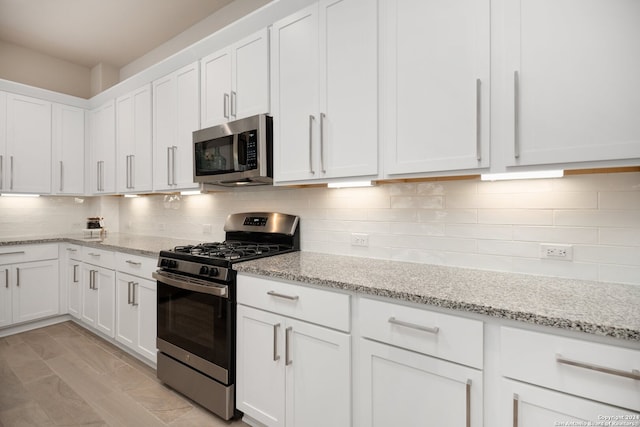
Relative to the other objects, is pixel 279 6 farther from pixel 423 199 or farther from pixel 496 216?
pixel 496 216

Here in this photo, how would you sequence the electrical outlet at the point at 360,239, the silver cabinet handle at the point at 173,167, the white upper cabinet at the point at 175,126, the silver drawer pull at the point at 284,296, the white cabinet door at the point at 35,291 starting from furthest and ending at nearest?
the white cabinet door at the point at 35,291 < the silver cabinet handle at the point at 173,167 < the white upper cabinet at the point at 175,126 < the electrical outlet at the point at 360,239 < the silver drawer pull at the point at 284,296

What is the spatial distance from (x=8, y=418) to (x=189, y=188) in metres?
1.81

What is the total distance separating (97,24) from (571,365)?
4.39 metres

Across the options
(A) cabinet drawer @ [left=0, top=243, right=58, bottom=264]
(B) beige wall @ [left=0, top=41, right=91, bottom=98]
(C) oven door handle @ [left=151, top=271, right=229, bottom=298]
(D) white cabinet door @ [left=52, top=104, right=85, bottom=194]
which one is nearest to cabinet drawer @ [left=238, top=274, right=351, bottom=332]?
(C) oven door handle @ [left=151, top=271, right=229, bottom=298]

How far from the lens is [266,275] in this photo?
1.73 metres

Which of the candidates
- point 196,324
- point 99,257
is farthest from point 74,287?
point 196,324

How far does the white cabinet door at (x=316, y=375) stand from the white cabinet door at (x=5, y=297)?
10.8ft

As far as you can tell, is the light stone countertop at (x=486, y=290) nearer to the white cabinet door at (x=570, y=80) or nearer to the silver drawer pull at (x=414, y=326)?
the silver drawer pull at (x=414, y=326)

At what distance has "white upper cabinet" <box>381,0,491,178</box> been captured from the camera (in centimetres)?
139

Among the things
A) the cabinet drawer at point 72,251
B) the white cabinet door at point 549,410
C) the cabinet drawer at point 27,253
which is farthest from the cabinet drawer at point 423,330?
the cabinet drawer at point 27,253

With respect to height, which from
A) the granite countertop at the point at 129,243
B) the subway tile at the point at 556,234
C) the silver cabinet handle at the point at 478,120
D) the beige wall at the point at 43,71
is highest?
the beige wall at the point at 43,71

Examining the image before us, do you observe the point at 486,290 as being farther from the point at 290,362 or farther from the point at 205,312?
the point at 205,312

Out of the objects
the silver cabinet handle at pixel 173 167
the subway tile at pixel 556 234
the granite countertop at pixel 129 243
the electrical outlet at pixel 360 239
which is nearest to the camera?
the subway tile at pixel 556 234

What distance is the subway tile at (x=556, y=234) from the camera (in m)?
1.43
